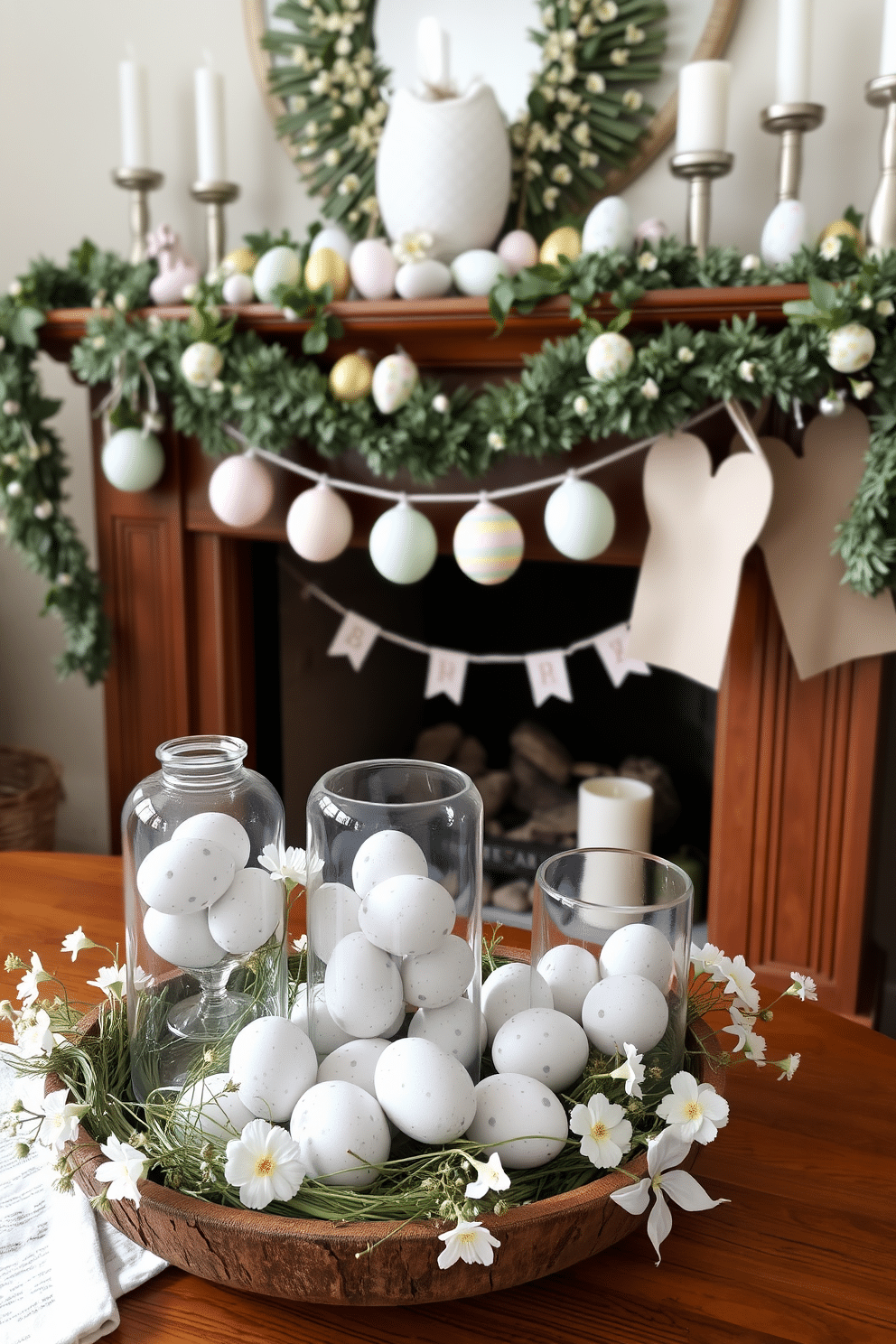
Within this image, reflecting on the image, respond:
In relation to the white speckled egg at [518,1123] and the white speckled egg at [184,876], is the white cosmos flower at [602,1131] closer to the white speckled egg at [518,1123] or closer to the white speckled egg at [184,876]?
the white speckled egg at [518,1123]

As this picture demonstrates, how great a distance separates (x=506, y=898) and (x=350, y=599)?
2.36 feet

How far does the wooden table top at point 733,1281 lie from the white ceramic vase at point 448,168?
130 cm

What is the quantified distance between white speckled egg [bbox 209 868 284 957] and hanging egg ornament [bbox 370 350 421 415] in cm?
106

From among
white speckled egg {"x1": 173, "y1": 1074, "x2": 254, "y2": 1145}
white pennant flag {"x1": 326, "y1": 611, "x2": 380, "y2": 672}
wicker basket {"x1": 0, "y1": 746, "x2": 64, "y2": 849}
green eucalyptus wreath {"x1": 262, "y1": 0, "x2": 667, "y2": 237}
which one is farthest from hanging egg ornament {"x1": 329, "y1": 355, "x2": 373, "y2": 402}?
white speckled egg {"x1": 173, "y1": 1074, "x2": 254, "y2": 1145}

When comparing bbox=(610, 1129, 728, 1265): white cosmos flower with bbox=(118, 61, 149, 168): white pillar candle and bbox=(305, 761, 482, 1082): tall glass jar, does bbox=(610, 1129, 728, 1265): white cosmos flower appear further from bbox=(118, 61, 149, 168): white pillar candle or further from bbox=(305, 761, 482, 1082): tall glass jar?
bbox=(118, 61, 149, 168): white pillar candle

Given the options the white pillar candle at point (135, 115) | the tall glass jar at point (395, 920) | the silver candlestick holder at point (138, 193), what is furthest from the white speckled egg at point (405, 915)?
the white pillar candle at point (135, 115)

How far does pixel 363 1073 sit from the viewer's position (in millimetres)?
658

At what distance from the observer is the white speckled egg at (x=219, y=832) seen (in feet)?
Result: 2.34

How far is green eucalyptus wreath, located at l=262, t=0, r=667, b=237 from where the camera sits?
Result: 5.58 ft

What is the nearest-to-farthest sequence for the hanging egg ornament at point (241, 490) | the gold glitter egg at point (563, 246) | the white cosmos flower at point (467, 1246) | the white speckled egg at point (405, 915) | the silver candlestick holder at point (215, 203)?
the white cosmos flower at point (467, 1246)
the white speckled egg at point (405, 915)
the gold glitter egg at point (563, 246)
the hanging egg ornament at point (241, 490)
the silver candlestick holder at point (215, 203)

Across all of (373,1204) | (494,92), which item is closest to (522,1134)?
(373,1204)

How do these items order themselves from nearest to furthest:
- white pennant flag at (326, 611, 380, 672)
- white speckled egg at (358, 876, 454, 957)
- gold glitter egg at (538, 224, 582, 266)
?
white speckled egg at (358, 876, 454, 957), gold glitter egg at (538, 224, 582, 266), white pennant flag at (326, 611, 380, 672)

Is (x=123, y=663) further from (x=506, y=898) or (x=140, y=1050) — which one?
(x=140, y=1050)

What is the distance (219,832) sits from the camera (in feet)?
2.36
